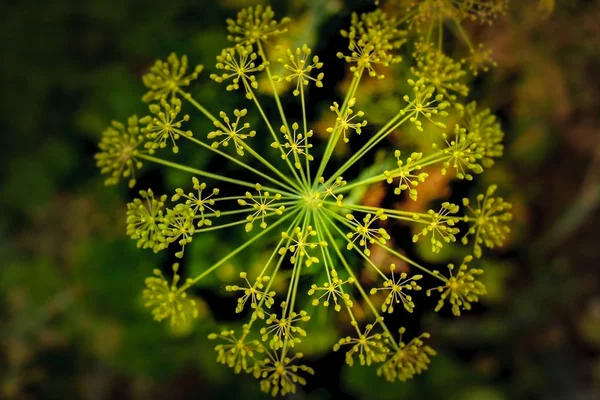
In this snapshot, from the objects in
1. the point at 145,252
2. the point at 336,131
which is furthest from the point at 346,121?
the point at 145,252

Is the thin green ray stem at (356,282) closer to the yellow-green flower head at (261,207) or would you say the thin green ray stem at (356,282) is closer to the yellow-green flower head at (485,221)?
the yellow-green flower head at (261,207)

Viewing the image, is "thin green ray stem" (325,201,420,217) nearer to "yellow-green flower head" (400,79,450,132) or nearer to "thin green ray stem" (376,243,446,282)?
"thin green ray stem" (376,243,446,282)

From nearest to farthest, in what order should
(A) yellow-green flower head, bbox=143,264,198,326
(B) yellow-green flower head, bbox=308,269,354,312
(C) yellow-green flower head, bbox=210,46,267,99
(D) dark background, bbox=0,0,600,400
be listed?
(B) yellow-green flower head, bbox=308,269,354,312
(C) yellow-green flower head, bbox=210,46,267,99
(A) yellow-green flower head, bbox=143,264,198,326
(D) dark background, bbox=0,0,600,400

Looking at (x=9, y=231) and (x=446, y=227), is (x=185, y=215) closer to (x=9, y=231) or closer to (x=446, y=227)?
(x=446, y=227)

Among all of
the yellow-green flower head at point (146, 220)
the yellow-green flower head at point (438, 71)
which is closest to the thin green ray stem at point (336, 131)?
the yellow-green flower head at point (438, 71)

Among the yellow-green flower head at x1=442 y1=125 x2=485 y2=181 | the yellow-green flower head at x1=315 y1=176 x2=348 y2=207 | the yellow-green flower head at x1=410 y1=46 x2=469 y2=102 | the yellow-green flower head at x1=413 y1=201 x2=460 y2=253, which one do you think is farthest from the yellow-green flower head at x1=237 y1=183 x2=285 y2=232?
the yellow-green flower head at x1=410 y1=46 x2=469 y2=102

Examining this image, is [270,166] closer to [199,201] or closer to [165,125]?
[199,201]
